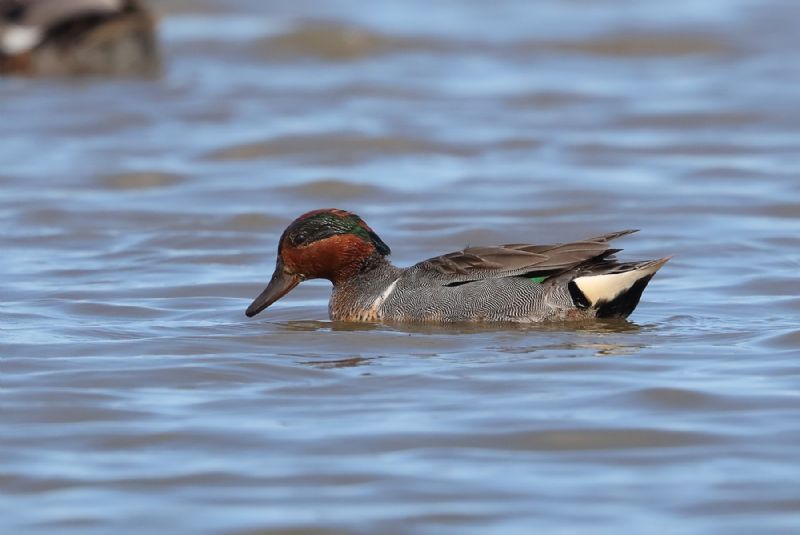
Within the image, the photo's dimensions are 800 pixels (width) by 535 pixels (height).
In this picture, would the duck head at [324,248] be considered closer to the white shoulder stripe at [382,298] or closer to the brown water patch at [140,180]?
the white shoulder stripe at [382,298]

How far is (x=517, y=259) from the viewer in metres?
7.63

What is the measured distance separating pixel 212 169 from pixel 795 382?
7023mm

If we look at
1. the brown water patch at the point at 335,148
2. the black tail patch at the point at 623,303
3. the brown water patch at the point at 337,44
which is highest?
the brown water patch at the point at 337,44

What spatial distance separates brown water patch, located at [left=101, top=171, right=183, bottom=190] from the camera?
40.3 feet

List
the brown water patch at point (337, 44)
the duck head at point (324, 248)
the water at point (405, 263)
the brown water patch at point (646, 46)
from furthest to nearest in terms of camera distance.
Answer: the brown water patch at point (337, 44) → the brown water patch at point (646, 46) → the duck head at point (324, 248) → the water at point (405, 263)

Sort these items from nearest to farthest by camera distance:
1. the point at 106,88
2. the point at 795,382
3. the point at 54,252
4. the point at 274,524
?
the point at 274,524
the point at 795,382
the point at 54,252
the point at 106,88

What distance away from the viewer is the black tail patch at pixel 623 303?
7.58 metres

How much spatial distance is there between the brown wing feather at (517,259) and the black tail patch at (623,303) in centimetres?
15

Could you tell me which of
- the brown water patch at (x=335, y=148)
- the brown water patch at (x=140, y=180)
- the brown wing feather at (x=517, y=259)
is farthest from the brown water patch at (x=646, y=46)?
the brown wing feather at (x=517, y=259)

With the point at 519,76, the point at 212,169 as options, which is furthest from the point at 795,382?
the point at 519,76

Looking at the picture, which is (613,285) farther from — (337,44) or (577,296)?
(337,44)

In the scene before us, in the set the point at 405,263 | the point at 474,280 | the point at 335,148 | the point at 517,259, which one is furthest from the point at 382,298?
the point at 335,148

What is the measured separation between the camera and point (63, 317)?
833cm

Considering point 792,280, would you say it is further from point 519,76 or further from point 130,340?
point 519,76
